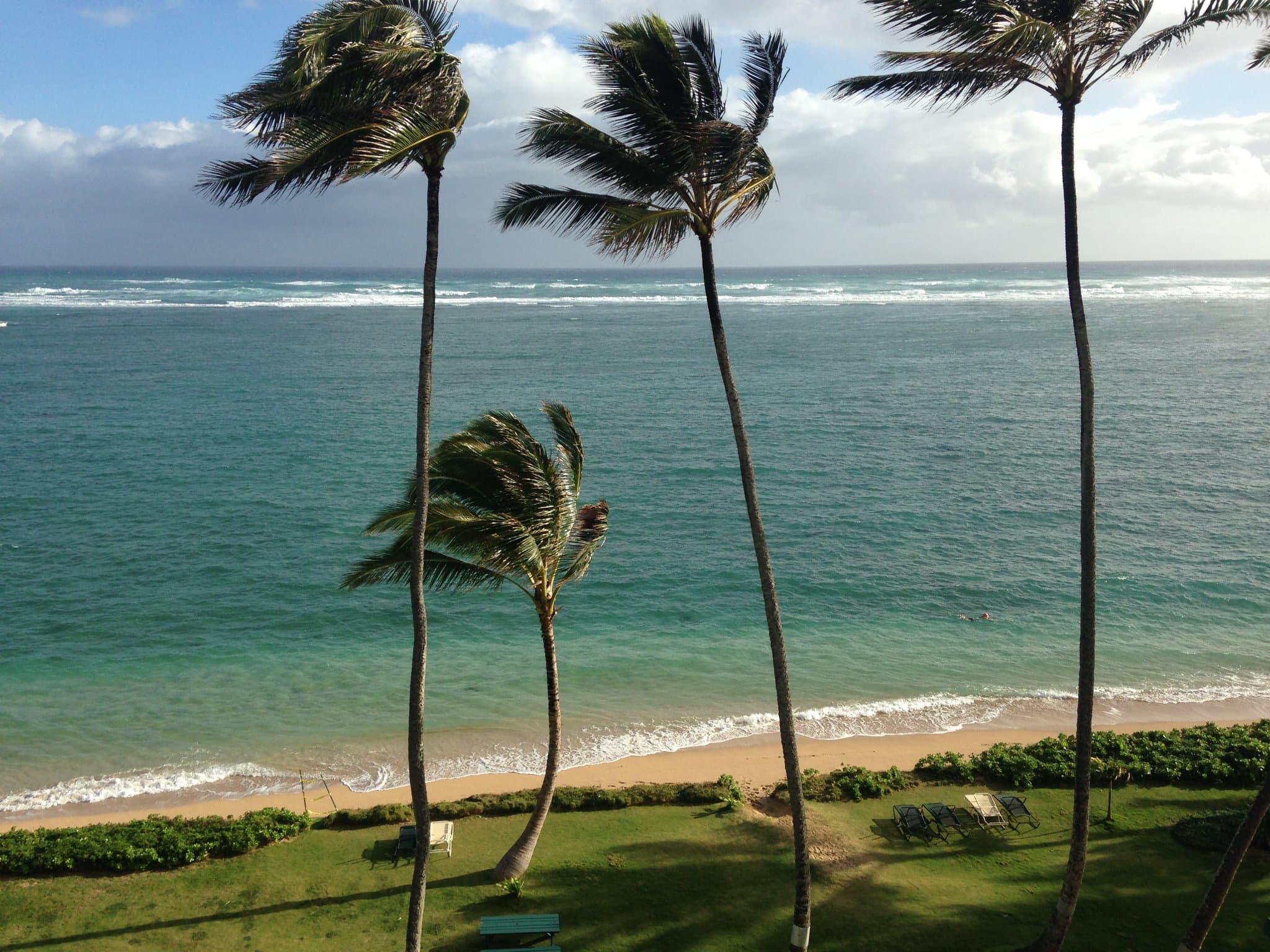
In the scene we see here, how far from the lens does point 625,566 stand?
29.7m

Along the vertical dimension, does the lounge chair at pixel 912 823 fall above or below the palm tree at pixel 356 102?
below

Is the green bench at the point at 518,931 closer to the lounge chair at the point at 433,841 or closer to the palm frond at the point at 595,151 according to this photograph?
the lounge chair at the point at 433,841

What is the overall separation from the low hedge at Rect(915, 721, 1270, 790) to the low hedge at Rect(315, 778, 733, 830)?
13.3 feet

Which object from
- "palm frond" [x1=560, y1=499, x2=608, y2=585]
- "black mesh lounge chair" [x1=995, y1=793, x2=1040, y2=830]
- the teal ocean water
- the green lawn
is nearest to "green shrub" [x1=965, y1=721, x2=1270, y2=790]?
the green lawn

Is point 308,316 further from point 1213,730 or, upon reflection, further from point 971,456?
point 1213,730

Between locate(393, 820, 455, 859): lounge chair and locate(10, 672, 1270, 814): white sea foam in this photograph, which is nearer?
locate(393, 820, 455, 859): lounge chair

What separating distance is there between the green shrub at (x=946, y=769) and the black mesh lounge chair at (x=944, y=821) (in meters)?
1.54

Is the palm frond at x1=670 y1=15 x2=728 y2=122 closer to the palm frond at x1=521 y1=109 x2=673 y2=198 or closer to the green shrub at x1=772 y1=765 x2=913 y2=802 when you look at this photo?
the palm frond at x1=521 y1=109 x2=673 y2=198

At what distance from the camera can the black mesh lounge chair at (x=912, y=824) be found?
13859 millimetres

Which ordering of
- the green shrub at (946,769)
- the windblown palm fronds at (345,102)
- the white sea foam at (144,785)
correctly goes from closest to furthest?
1. the windblown palm fronds at (345,102)
2. the green shrub at (946,769)
3. the white sea foam at (144,785)

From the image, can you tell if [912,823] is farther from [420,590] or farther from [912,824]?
[420,590]

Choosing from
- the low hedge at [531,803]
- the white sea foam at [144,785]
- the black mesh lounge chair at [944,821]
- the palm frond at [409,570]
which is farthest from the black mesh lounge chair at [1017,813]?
the white sea foam at [144,785]

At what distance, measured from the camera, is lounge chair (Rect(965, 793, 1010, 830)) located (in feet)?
46.1

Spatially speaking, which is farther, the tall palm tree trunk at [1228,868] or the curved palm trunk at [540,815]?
the curved palm trunk at [540,815]
